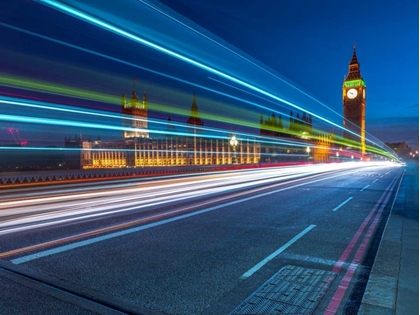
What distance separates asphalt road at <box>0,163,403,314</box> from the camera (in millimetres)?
3891

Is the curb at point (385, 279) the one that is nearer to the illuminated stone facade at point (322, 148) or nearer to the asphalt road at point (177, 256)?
the asphalt road at point (177, 256)

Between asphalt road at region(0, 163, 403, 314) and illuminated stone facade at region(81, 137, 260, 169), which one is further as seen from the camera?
illuminated stone facade at region(81, 137, 260, 169)

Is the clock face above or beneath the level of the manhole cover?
above

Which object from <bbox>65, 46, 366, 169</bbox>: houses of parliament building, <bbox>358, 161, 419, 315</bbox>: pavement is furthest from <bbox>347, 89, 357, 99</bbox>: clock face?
<bbox>358, 161, 419, 315</bbox>: pavement

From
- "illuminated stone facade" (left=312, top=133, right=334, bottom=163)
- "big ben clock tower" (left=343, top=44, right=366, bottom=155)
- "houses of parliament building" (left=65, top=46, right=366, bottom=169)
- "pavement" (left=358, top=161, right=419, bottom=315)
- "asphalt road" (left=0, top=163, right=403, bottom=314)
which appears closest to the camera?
"pavement" (left=358, top=161, right=419, bottom=315)

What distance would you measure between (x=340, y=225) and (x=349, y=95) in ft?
554

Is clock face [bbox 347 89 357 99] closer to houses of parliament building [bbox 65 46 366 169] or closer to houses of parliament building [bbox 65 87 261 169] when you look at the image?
houses of parliament building [bbox 65 46 366 169]

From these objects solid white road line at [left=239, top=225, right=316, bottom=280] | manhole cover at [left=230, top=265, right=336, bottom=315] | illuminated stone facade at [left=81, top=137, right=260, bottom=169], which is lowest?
manhole cover at [left=230, top=265, right=336, bottom=315]

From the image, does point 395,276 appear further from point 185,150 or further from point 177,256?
point 185,150

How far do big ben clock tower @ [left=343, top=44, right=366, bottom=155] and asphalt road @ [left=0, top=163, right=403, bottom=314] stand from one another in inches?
5410

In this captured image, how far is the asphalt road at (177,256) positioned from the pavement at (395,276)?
16cm

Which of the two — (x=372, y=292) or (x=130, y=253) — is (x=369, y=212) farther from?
(x=130, y=253)

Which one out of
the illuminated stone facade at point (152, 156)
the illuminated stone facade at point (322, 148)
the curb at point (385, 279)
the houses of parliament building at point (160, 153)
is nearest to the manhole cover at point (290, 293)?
the curb at point (385, 279)

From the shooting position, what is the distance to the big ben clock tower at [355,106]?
461 ft
